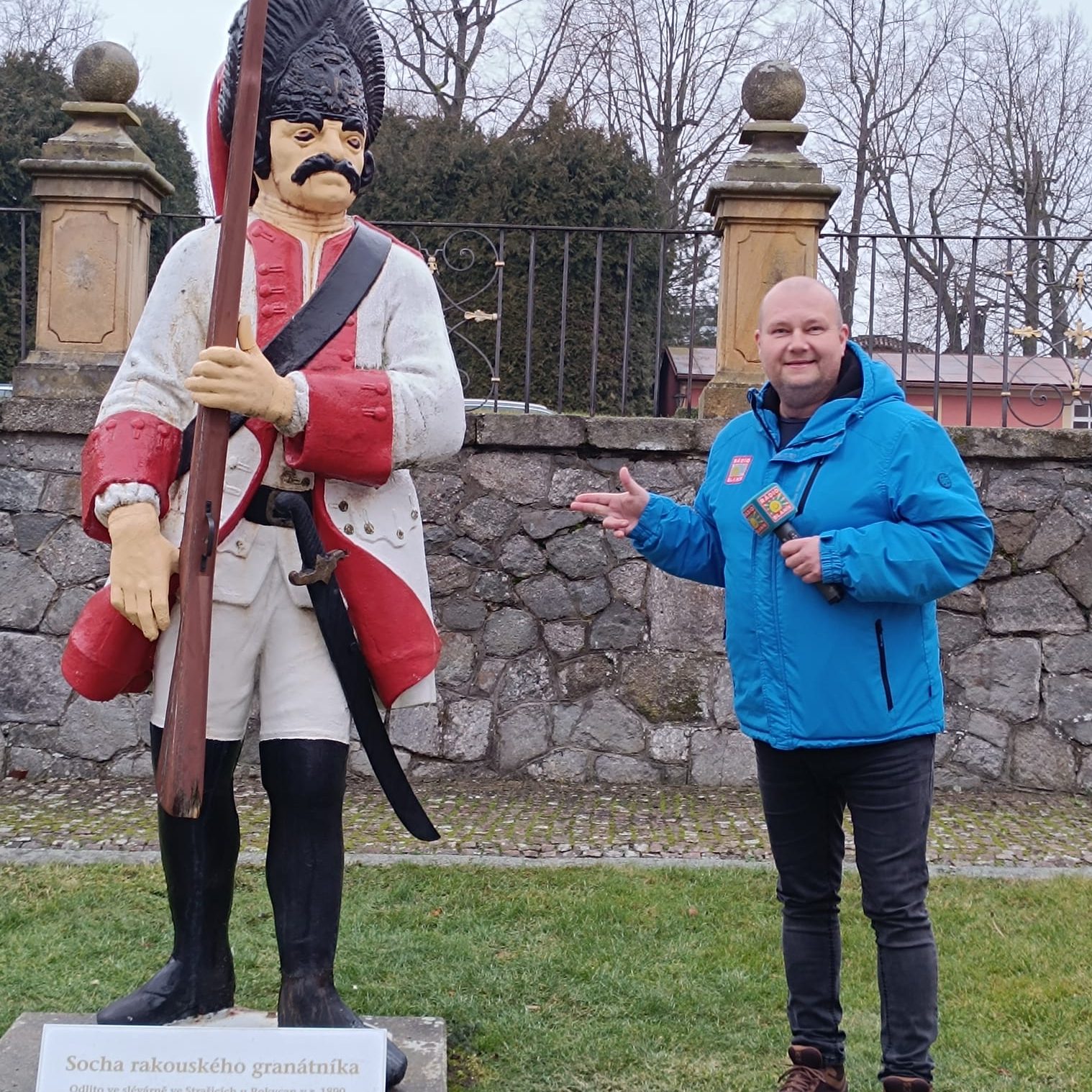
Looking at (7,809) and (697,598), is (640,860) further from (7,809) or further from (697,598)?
(7,809)

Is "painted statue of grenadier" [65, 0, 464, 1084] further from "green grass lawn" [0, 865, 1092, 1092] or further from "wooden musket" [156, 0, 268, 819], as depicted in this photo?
"green grass lawn" [0, 865, 1092, 1092]

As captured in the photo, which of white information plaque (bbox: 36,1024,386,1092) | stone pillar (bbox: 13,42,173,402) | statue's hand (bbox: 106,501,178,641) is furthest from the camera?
stone pillar (bbox: 13,42,173,402)

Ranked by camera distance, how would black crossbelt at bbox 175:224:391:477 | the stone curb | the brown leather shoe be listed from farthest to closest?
the stone curb
the brown leather shoe
black crossbelt at bbox 175:224:391:477

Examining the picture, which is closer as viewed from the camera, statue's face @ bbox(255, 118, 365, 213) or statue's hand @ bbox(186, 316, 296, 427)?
statue's hand @ bbox(186, 316, 296, 427)

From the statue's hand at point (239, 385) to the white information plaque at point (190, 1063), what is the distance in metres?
1.05

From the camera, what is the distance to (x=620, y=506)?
2793 mm

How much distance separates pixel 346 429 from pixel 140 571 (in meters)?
0.44

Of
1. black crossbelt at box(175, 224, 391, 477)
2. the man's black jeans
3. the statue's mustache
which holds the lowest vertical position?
the man's black jeans

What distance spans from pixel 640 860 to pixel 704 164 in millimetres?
13996

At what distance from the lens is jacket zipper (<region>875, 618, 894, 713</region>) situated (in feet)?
7.97

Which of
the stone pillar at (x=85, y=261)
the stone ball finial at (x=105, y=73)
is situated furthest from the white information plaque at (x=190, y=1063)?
the stone ball finial at (x=105, y=73)

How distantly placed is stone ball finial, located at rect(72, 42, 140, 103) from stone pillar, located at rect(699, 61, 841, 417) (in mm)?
2821

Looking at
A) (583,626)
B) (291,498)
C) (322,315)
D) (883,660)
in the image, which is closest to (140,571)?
(291,498)

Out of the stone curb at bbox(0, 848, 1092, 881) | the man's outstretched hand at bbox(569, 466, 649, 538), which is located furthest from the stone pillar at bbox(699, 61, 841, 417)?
the man's outstretched hand at bbox(569, 466, 649, 538)
